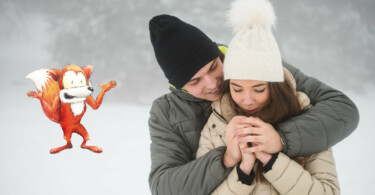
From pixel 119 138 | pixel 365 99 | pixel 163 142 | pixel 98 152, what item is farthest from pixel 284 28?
pixel 163 142

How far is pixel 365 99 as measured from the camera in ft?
8.92

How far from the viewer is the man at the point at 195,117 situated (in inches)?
32.2

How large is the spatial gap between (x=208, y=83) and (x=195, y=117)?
0.15 metres

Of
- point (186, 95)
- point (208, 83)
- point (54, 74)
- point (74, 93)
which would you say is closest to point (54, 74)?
point (54, 74)

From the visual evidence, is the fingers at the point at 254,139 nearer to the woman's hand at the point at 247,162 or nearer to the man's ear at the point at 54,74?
the woman's hand at the point at 247,162

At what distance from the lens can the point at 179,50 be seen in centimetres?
100

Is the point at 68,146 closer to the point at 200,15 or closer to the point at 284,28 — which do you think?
the point at 200,15

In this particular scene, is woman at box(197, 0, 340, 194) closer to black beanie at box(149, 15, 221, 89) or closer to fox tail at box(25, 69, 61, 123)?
black beanie at box(149, 15, 221, 89)

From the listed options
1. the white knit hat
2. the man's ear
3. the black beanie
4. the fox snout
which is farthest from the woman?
the man's ear

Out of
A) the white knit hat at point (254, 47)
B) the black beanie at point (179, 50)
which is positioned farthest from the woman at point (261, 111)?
the black beanie at point (179, 50)

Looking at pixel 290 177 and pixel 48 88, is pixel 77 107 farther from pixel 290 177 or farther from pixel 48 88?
pixel 290 177

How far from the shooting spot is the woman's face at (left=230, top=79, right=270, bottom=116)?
0.82m

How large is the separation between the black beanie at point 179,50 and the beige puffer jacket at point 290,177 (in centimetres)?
16

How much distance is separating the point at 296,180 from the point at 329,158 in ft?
0.45
